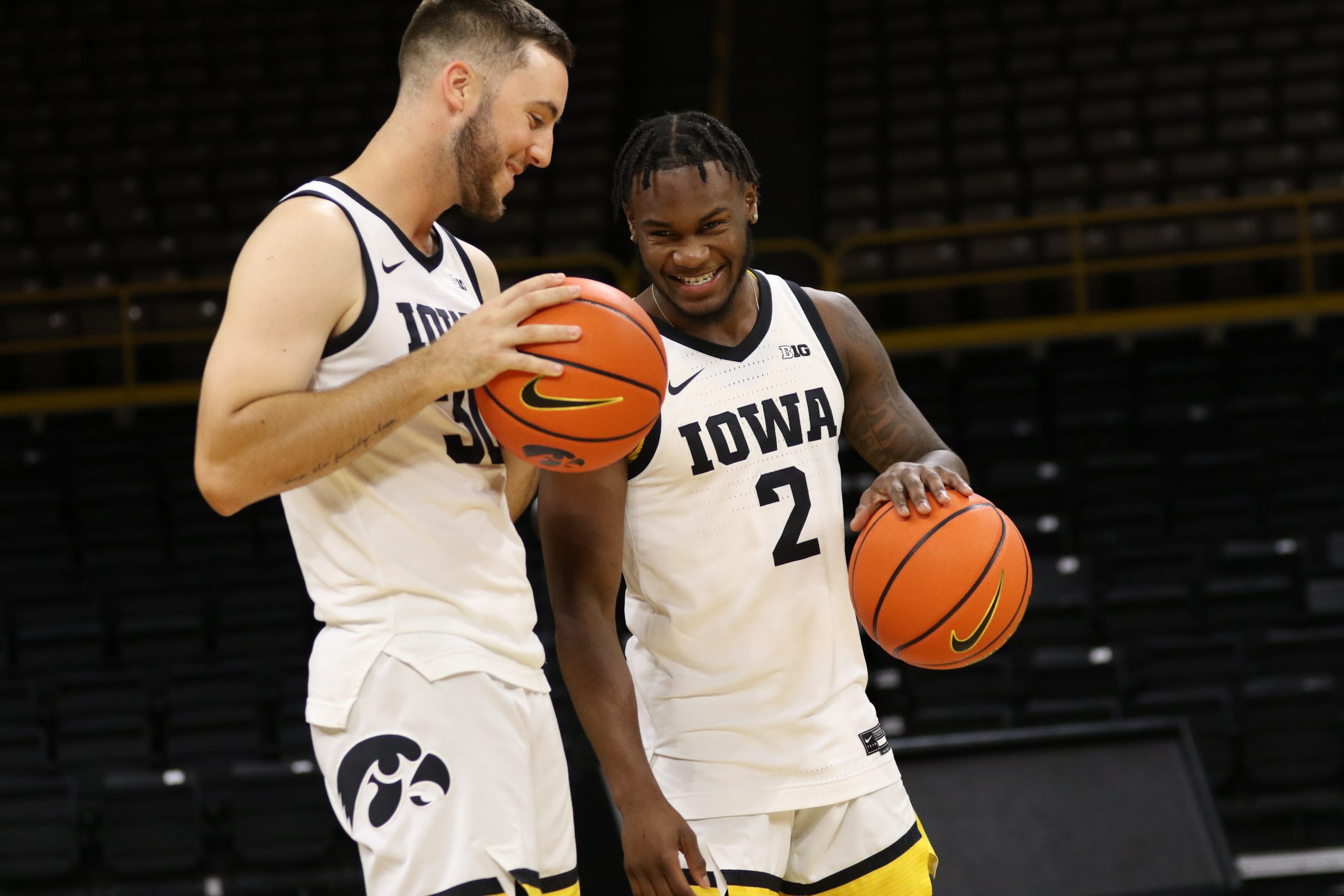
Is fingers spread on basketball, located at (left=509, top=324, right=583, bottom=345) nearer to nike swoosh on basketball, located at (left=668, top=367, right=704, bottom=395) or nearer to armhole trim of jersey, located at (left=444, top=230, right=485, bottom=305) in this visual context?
armhole trim of jersey, located at (left=444, top=230, right=485, bottom=305)

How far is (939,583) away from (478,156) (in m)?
1.09

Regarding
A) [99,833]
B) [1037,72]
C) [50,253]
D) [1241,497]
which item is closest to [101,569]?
[99,833]

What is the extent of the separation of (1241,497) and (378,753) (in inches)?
304

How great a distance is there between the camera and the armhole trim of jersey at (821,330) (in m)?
2.74

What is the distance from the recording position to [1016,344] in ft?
36.3

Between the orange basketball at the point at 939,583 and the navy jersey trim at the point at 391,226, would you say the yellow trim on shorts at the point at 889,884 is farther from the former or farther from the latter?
the navy jersey trim at the point at 391,226

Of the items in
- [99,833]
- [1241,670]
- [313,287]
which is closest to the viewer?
[313,287]

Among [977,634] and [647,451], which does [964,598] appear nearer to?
[977,634]

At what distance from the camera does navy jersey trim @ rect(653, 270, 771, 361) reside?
2.64 meters

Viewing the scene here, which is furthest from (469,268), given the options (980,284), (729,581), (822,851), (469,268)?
(980,284)

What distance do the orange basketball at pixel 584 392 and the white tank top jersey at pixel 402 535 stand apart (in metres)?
0.12

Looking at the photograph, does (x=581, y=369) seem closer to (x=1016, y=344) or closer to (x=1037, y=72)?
(x=1016, y=344)

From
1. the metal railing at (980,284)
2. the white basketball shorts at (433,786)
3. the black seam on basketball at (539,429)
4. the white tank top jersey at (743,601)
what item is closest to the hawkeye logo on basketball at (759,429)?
the white tank top jersey at (743,601)

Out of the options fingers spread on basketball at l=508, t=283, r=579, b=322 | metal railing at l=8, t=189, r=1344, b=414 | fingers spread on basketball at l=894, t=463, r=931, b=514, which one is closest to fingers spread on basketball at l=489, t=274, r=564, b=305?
fingers spread on basketball at l=508, t=283, r=579, b=322
